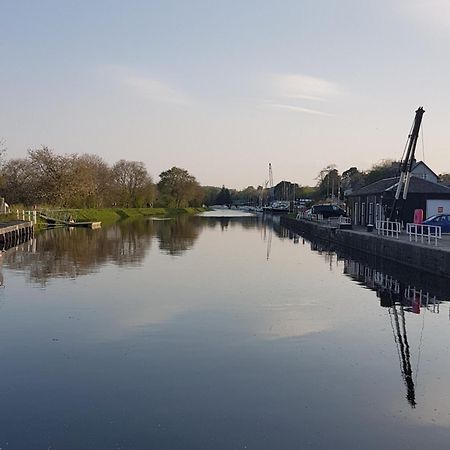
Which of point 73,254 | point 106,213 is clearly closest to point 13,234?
point 73,254

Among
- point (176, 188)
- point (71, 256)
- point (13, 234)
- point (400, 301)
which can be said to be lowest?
point (400, 301)

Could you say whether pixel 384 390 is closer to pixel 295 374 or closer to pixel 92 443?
pixel 295 374

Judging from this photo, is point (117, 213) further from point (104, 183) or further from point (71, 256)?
point (71, 256)

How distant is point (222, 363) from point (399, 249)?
1857 centimetres

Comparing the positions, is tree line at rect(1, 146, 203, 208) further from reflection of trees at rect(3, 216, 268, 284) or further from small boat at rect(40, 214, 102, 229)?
reflection of trees at rect(3, 216, 268, 284)

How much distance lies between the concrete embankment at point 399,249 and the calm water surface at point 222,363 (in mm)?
1437

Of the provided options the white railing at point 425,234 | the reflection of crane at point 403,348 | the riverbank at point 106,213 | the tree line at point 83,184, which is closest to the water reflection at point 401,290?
the reflection of crane at point 403,348

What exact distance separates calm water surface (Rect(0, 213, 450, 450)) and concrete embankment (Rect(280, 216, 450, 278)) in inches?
56.6

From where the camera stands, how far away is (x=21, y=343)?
12258mm

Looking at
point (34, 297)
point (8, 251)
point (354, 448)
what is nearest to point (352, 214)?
point (8, 251)

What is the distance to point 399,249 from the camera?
2742 cm

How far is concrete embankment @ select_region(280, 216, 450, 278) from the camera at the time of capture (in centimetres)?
2256

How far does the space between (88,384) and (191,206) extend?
123721 millimetres

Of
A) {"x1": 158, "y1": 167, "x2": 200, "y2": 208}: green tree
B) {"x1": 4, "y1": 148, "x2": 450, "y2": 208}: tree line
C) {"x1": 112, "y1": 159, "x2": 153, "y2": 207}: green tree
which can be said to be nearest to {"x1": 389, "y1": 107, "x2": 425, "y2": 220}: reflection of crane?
{"x1": 4, "y1": 148, "x2": 450, "y2": 208}: tree line
